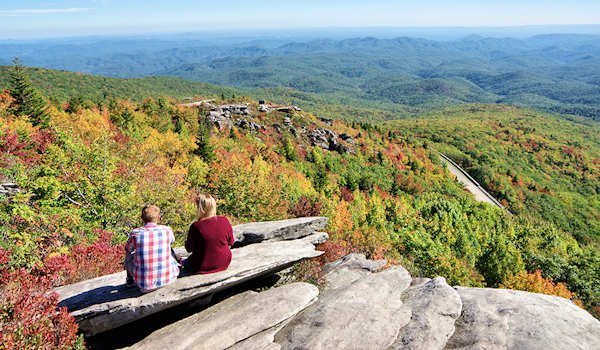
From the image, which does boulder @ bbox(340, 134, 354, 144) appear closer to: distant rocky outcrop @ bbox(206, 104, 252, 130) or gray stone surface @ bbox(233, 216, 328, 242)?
distant rocky outcrop @ bbox(206, 104, 252, 130)

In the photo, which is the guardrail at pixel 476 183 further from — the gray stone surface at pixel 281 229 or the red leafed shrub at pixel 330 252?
the gray stone surface at pixel 281 229

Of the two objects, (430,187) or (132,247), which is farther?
(430,187)

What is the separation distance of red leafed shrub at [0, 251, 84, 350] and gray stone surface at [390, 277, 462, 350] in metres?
Answer: 7.69

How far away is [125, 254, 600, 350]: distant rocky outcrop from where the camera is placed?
738cm

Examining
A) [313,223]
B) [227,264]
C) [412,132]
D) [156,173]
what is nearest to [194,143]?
[156,173]

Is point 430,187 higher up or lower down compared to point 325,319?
A: lower down

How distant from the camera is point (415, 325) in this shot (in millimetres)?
8336

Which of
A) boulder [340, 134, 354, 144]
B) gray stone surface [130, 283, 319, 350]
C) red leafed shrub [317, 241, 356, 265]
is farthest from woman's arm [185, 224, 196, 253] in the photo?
boulder [340, 134, 354, 144]

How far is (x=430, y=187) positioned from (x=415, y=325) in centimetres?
6779

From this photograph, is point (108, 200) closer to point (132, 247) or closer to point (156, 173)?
point (156, 173)

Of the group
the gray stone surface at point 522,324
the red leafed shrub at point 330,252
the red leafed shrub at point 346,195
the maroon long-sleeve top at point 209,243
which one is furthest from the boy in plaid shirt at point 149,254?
the red leafed shrub at point 346,195

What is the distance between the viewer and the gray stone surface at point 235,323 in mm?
7137

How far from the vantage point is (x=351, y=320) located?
817 centimetres

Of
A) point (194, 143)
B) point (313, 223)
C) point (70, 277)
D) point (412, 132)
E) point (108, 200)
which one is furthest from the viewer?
point (412, 132)
